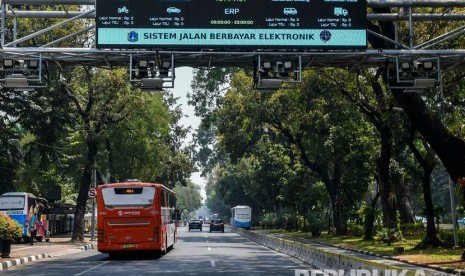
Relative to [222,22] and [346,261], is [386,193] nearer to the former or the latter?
[346,261]

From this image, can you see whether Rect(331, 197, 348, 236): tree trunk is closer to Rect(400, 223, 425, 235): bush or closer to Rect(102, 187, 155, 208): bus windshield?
Rect(400, 223, 425, 235): bush

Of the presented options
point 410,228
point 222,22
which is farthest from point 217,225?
point 222,22

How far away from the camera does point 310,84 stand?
33.2 m

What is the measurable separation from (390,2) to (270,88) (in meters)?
4.26

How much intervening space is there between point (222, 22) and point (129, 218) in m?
9.90

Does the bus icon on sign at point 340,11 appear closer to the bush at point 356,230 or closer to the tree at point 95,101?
the tree at point 95,101

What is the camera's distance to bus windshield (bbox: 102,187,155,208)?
23781mm

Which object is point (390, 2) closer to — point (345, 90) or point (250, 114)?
point (345, 90)

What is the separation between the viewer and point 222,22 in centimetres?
1698

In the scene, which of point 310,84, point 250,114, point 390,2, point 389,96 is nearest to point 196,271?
point 390,2

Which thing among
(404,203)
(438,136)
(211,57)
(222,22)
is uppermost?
(222,22)

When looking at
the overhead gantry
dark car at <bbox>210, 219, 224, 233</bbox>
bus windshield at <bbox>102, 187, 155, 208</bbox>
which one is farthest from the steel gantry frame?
dark car at <bbox>210, 219, 224, 233</bbox>

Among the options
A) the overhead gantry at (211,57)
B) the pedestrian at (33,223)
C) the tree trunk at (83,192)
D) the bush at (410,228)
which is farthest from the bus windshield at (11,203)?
the bush at (410,228)

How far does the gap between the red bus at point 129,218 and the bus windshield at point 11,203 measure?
654 inches
